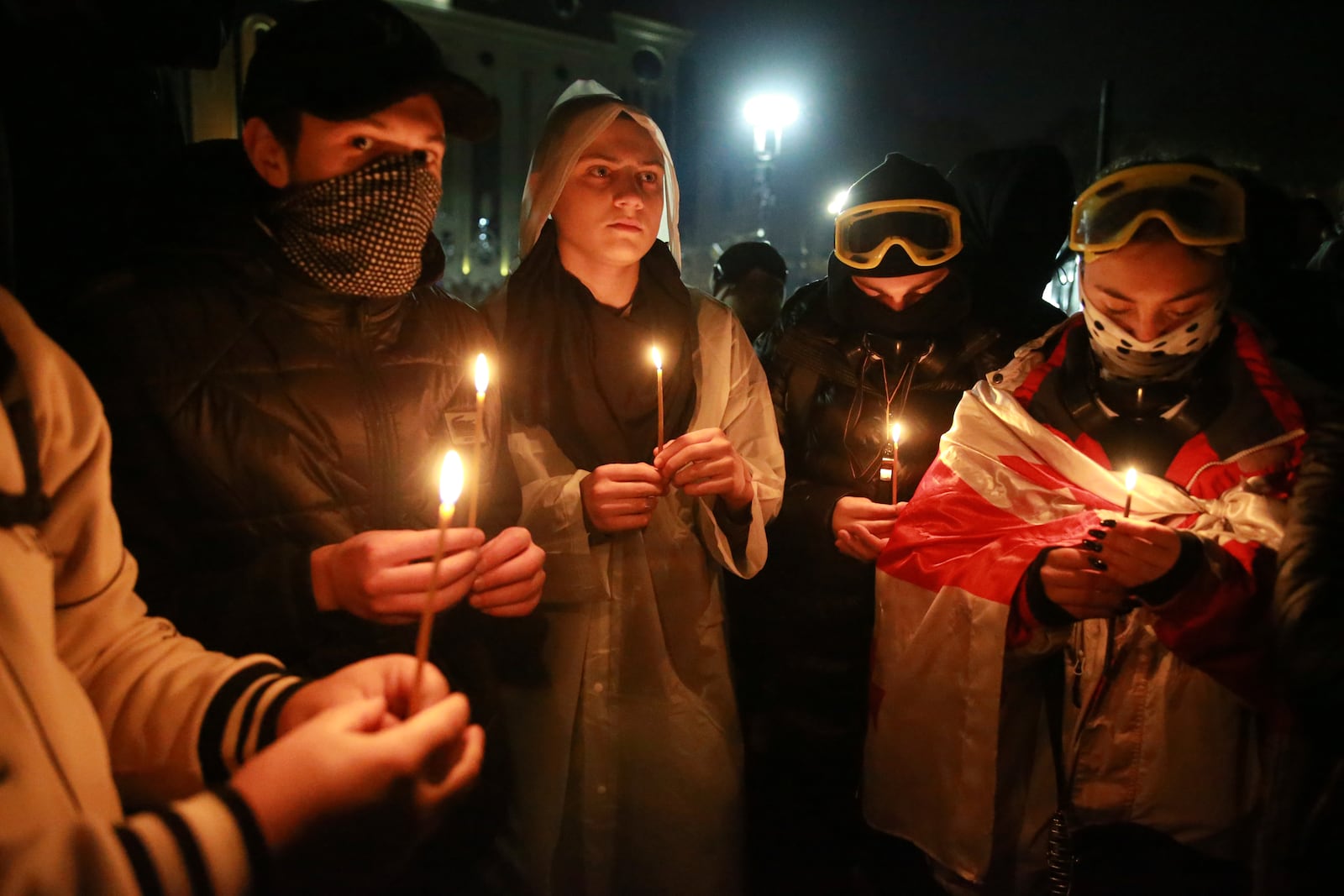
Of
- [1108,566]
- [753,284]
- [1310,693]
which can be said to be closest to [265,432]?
[1108,566]

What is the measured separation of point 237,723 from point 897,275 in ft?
9.50

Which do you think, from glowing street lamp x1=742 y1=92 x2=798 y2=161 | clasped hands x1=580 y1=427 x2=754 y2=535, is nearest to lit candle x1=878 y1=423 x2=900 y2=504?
clasped hands x1=580 y1=427 x2=754 y2=535

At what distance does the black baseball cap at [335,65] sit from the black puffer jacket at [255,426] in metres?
0.30

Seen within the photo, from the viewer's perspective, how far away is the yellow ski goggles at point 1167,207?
93.0 inches

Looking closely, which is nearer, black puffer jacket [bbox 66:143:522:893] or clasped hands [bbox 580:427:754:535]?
black puffer jacket [bbox 66:143:522:893]

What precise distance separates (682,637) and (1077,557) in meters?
1.53

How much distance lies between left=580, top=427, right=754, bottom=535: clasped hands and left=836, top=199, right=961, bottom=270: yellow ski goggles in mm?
1267

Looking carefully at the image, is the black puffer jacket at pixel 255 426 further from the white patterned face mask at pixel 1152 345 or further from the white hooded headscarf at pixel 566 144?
the white patterned face mask at pixel 1152 345

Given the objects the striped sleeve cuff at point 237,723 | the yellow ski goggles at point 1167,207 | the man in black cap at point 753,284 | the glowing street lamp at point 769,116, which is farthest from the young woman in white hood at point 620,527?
the glowing street lamp at point 769,116

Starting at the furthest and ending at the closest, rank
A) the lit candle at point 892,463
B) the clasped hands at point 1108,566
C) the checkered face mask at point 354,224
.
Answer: the lit candle at point 892,463 → the checkered face mask at point 354,224 → the clasped hands at point 1108,566

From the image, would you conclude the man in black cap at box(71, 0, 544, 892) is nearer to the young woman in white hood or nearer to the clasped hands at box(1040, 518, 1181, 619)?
the young woman in white hood

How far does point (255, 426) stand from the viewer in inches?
79.7

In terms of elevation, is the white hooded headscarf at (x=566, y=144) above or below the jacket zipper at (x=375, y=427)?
above

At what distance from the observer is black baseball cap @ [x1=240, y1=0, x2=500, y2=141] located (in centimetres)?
206
